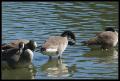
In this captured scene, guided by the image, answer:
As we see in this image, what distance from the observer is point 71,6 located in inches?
920

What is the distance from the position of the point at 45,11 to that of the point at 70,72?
8558 millimetres

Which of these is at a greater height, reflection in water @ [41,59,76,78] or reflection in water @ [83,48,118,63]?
reflection in water @ [41,59,76,78]

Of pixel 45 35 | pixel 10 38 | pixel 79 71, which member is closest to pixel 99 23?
pixel 45 35

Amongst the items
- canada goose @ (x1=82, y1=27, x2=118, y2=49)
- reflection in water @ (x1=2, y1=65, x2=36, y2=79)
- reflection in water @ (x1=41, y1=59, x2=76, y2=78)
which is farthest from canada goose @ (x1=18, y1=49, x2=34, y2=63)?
canada goose @ (x1=82, y1=27, x2=118, y2=49)

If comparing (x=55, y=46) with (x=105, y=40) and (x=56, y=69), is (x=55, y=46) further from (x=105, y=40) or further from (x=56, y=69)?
(x=105, y=40)

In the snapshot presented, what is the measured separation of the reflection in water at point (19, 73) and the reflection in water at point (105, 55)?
2.25 meters

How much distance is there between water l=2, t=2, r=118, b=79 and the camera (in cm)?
1380

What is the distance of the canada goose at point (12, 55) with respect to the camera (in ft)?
45.9

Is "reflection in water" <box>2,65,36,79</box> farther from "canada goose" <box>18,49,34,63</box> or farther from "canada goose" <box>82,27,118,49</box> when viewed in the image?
"canada goose" <box>82,27,118,49</box>

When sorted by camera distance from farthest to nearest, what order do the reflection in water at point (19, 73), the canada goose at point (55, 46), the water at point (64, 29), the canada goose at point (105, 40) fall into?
1. the canada goose at point (105, 40)
2. the canada goose at point (55, 46)
3. the water at point (64, 29)
4. the reflection in water at point (19, 73)

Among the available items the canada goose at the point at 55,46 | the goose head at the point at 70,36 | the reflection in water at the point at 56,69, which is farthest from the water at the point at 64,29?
the canada goose at the point at 55,46

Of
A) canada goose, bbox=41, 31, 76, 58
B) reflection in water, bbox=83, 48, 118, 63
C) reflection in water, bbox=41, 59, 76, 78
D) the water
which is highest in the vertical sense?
canada goose, bbox=41, 31, 76, 58

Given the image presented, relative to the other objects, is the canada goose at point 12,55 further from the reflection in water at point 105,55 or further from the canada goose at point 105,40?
the canada goose at point 105,40

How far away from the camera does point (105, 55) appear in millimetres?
15984
